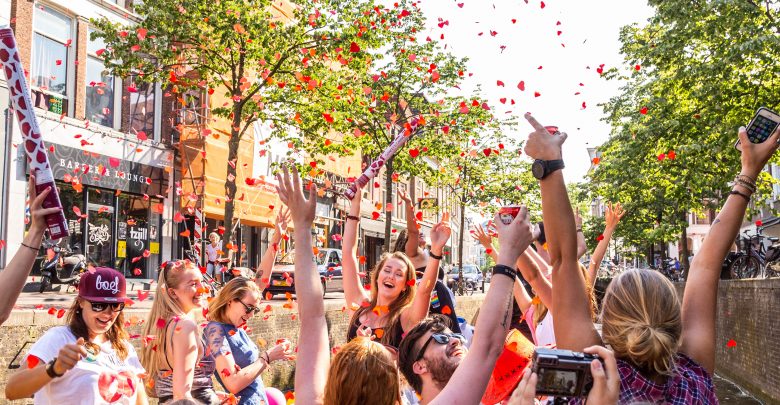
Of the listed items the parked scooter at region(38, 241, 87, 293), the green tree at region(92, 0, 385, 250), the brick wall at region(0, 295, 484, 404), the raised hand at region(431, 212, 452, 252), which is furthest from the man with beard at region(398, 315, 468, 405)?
the parked scooter at region(38, 241, 87, 293)

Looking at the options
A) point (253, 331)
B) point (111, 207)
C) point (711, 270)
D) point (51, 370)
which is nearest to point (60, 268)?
point (111, 207)

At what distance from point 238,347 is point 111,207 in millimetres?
18089

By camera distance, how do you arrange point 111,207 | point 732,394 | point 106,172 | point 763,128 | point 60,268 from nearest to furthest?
point 763,128 → point 732,394 → point 60,268 → point 106,172 → point 111,207

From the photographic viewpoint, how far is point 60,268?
637 inches

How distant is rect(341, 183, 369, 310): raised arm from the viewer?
15.3 ft

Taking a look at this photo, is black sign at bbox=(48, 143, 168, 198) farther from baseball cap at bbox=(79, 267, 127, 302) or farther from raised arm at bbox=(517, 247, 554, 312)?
raised arm at bbox=(517, 247, 554, 312)

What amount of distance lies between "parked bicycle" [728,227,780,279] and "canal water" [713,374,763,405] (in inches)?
147

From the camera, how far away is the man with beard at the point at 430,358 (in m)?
3.07

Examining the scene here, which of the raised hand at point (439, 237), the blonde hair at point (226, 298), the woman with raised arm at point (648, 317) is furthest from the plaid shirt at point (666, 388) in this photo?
the blonde hair at point (226, 298)

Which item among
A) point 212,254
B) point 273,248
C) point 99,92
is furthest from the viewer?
point 99,92

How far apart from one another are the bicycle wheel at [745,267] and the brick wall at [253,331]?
35.1 feet

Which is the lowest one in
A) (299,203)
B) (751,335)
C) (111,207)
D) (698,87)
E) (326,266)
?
(751,335)

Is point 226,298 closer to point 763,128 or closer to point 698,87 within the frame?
point 763,128

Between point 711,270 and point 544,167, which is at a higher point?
point 544,167
